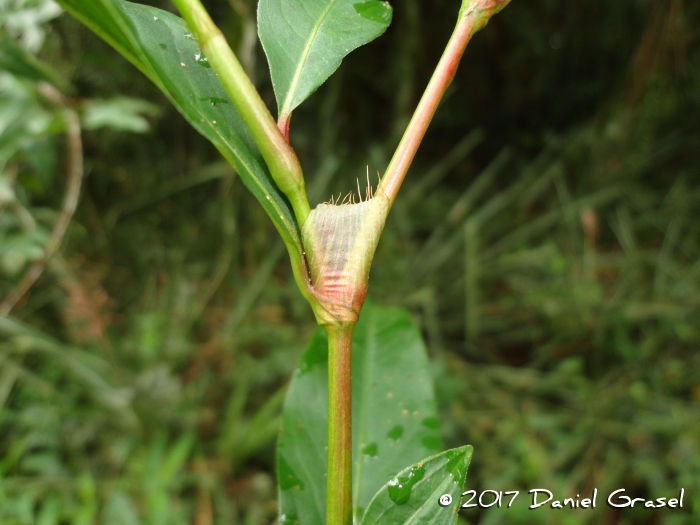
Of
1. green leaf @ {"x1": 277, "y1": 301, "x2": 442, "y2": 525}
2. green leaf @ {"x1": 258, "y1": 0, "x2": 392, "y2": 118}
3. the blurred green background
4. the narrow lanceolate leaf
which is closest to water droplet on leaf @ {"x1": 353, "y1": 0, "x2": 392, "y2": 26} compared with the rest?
green leaf @ {"x1": 258, "y1": 0, "x2": 392, "y2": 118}

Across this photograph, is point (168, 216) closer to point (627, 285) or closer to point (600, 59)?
point (627, 285)

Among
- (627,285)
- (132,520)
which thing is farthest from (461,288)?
(132,520)

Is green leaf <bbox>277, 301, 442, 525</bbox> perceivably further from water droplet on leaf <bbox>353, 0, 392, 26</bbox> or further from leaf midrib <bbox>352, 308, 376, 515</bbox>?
water droplet on leaf <bbox>353, 0, 392, 26</bbox>

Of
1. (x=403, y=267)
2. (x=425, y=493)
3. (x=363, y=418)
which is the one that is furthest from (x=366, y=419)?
(x=403, y=267)

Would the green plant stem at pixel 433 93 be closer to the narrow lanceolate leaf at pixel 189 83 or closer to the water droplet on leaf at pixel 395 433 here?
the narrow lanceolate leaf at pixel 189 83

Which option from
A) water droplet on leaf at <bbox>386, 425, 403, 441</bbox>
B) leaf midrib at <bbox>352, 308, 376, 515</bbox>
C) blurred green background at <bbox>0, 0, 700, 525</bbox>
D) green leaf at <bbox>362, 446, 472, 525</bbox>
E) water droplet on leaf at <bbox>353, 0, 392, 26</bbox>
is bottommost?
blurred green background at <bbox>0, 0, 700, 525</bbox>

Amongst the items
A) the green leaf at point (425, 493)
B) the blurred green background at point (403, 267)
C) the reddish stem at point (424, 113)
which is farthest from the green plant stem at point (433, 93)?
the blurred green background at point (403, 267)
